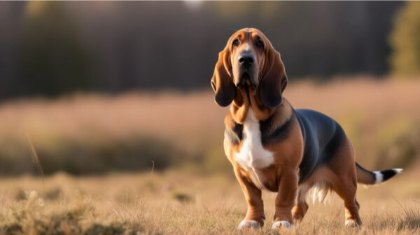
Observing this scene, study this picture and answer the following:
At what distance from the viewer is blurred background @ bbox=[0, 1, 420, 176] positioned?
16.4 metres

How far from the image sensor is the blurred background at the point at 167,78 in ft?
53.8

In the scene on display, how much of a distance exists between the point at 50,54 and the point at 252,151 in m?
18.7

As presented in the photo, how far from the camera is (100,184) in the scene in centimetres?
1406

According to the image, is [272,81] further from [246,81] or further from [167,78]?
[167,78]

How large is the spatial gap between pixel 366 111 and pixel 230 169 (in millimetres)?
4057

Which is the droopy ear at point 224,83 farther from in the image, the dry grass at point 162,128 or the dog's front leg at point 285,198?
the dry grass at point 162,128

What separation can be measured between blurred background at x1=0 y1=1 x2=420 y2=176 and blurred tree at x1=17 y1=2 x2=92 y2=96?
0.04 metres

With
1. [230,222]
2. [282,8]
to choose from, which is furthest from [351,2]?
[230,222]

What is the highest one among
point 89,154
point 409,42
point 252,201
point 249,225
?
point 252,201

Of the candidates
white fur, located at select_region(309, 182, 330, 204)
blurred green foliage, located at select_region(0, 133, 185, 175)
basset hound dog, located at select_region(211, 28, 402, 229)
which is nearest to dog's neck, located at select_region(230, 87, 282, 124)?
basset hound dog, located at select_region(211, 28, 402, 229)

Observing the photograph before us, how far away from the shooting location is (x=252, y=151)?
5547 mm

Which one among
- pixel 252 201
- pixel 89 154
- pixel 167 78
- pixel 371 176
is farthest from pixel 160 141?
pixel 252 201

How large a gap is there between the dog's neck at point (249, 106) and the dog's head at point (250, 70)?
0.02 metres

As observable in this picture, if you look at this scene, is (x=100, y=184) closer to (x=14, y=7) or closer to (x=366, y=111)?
(x=366, y=111)
